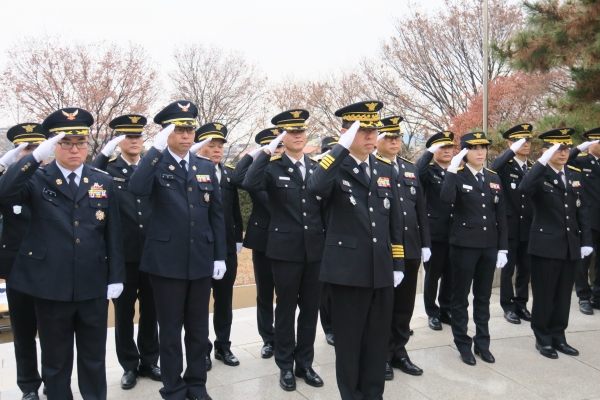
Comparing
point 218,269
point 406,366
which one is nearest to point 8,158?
point 218,269

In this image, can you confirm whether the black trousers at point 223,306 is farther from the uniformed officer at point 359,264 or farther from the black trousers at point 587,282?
the black trousers at point 587,282

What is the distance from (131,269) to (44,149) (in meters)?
1.48

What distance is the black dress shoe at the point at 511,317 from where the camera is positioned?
664 centimetres

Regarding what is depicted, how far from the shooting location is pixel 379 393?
157 inches

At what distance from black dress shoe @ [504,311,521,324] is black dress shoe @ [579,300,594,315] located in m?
1.09

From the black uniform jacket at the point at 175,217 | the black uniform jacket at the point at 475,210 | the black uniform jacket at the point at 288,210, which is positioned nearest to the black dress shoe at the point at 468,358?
the black uniform jacket at the point at 475,210

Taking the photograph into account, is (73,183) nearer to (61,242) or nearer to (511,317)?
(61,242)

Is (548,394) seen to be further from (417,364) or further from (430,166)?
(430,166)

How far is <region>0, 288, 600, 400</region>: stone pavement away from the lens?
4.57 metres

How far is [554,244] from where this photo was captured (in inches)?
217

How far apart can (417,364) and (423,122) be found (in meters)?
16.3

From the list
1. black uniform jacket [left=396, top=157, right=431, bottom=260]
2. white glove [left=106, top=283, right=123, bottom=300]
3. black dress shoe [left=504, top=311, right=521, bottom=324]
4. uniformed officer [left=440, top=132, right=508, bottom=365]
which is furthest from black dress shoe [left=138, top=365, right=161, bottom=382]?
black dress shoe [left=504, top=311, right=521, bottom=324]

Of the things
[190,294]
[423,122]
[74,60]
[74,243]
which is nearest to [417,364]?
[190,294]

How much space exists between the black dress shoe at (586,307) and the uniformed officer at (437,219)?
190 cm
